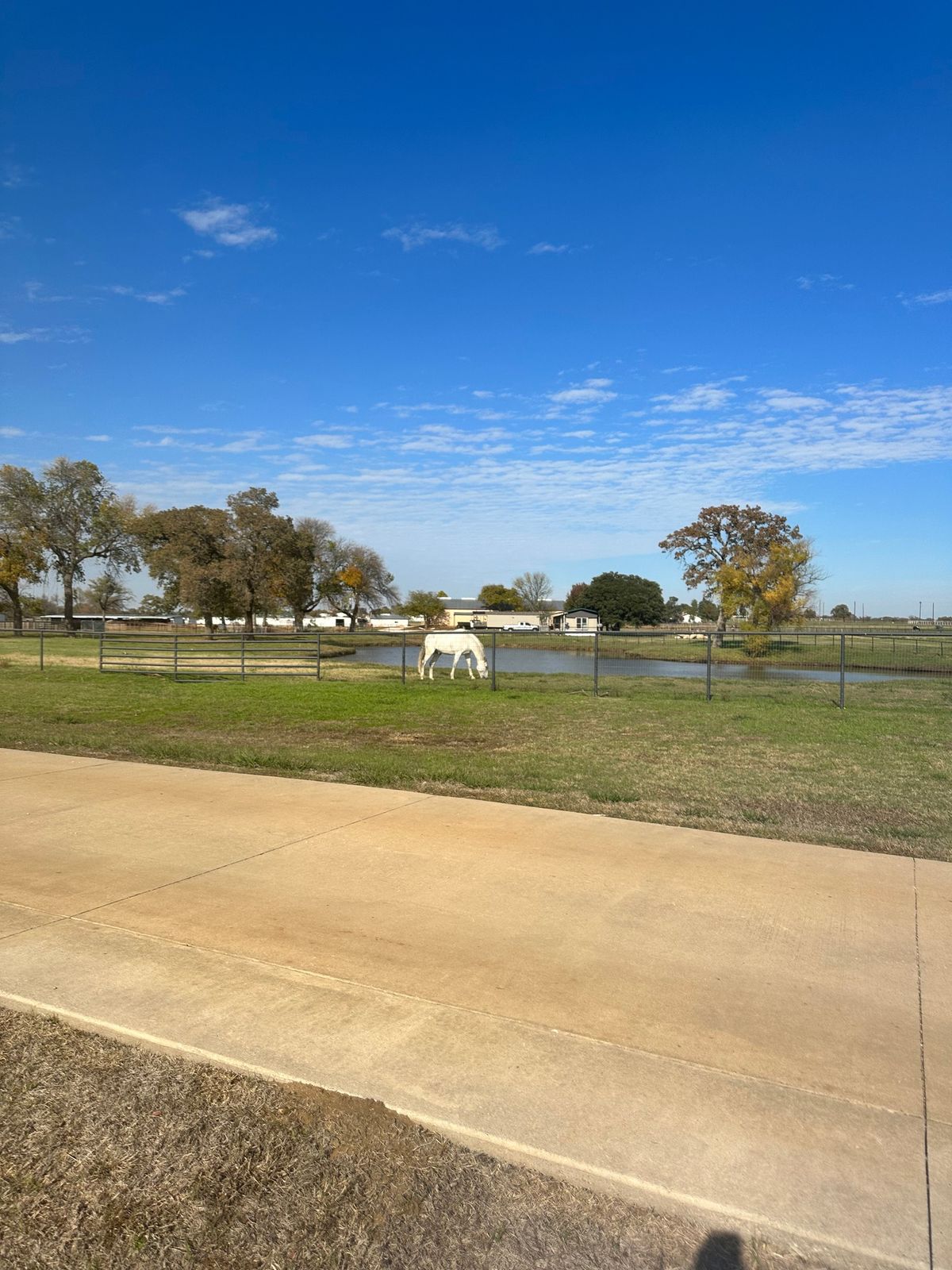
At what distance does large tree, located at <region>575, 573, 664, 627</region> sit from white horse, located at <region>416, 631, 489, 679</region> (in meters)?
92.7

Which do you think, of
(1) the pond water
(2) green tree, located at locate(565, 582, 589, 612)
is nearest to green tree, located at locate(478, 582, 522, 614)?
(2) green tree, located at locate(565, 582, 589, 612)

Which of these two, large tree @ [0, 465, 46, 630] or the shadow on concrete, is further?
large tree @ [0, 465, 46, 630]

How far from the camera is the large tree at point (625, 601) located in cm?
11644

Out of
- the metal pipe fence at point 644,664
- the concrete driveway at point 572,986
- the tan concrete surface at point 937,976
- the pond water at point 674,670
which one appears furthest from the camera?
the pond water at point 674,670

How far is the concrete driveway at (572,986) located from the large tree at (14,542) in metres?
57.3

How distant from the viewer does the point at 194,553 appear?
60938mm

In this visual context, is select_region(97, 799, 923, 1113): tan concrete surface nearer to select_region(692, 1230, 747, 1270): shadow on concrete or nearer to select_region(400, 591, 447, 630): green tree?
select_region(692, 1230, 747, 1270): shadow on concrete

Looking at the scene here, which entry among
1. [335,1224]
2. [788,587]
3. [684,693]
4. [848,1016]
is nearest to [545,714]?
[684,693]

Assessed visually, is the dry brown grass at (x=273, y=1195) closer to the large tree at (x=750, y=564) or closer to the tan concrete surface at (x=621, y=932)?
the tan concrete surface at (x=621, y=932)

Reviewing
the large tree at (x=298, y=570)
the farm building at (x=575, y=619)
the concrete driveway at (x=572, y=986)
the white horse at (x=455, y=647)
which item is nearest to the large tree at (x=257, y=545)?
the large tree at (x=298, y=570)

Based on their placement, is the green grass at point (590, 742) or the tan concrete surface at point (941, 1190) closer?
the tan concrete surface at point (941, 1190)

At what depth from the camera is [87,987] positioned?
153 inches

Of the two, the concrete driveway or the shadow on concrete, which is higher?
the concrete driveway

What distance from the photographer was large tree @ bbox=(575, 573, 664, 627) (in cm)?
11644
